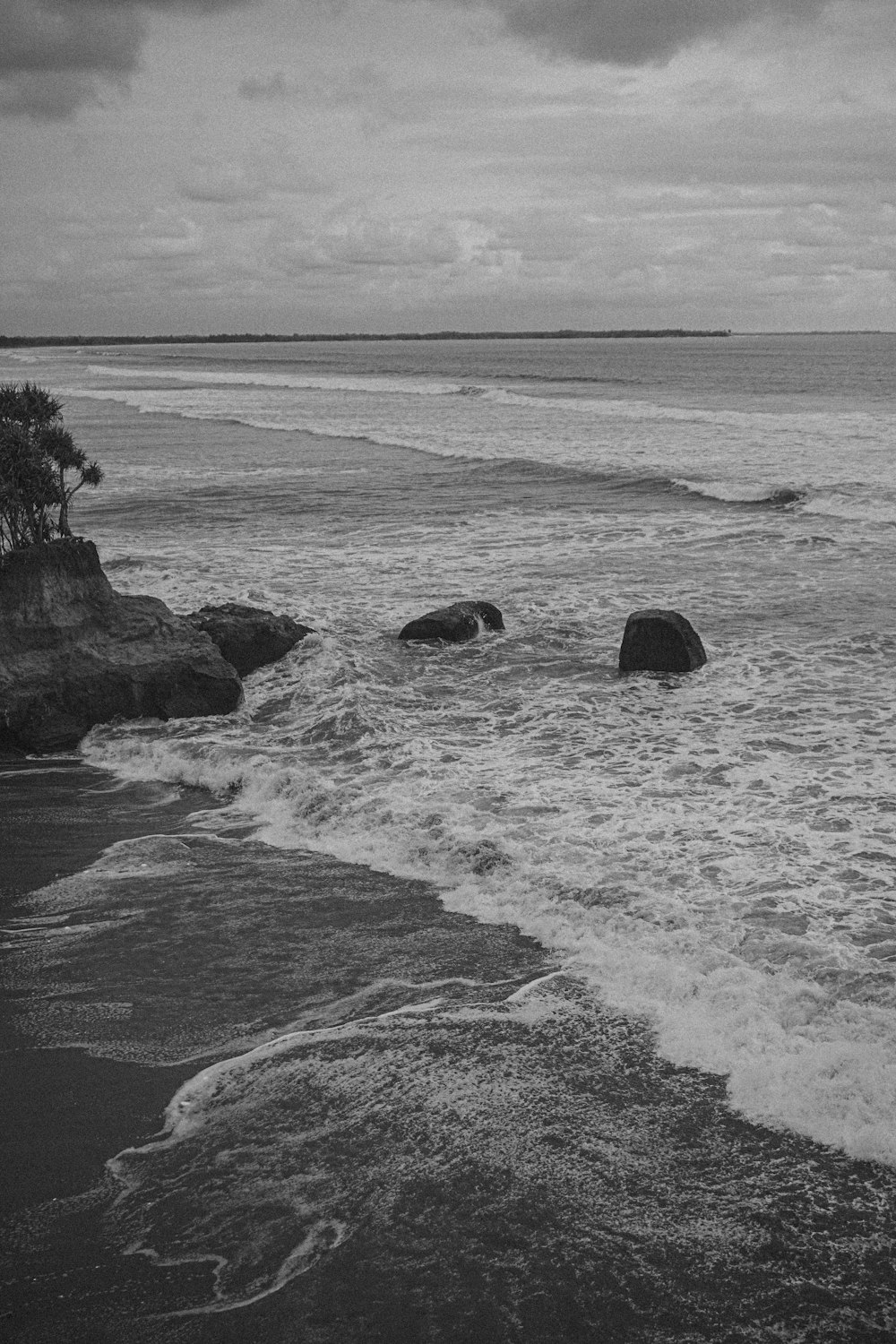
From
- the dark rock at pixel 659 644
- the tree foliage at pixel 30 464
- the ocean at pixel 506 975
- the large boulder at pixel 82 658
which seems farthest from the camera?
the dark rock at pixel 659 644

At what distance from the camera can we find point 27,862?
401 inches

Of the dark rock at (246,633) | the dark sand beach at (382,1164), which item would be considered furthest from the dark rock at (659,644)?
the dark sand beach at (382,1164)

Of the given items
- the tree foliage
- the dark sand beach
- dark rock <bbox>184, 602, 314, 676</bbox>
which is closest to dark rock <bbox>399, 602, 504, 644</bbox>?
dark rock <bbox>184, 602, 314, 676</bbox>

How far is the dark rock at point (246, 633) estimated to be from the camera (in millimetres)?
15891

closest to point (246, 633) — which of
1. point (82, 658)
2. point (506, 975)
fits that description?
point (82, 658)

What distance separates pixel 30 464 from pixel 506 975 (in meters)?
10.9

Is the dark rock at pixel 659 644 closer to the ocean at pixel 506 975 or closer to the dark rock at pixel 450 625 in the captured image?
the ocean at pixel 506 975

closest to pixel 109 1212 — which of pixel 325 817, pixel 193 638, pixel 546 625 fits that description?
pixel 325 817

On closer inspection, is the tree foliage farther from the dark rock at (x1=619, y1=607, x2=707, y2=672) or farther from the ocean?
the dark rock at (x1=619, y1=607, x2=707, y2=672)

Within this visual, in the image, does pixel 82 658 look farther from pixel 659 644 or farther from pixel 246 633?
pixel 659 644

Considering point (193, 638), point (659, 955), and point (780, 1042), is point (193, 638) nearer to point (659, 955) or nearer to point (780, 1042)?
point (659, 955)

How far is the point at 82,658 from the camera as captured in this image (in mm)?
14125

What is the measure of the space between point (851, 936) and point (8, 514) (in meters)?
12.3

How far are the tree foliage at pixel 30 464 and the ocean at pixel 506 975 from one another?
11.3ft
